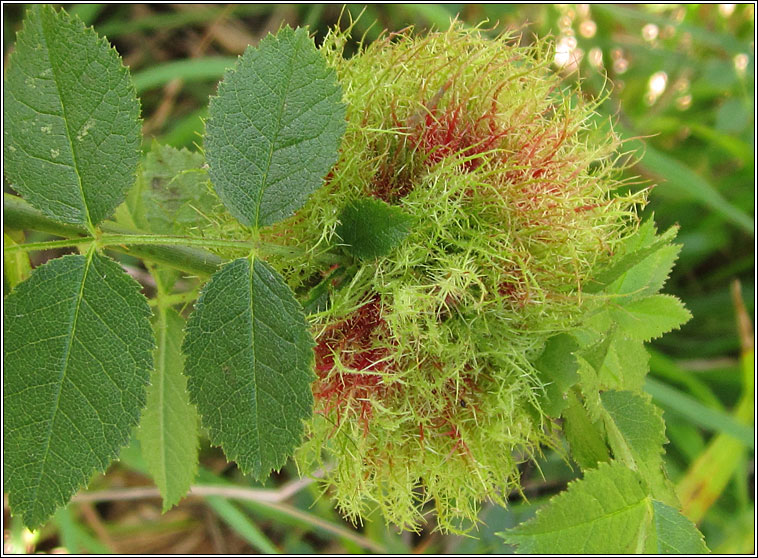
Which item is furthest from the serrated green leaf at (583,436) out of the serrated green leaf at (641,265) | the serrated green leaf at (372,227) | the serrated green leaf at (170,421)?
the serrated green leaf at (170,421)

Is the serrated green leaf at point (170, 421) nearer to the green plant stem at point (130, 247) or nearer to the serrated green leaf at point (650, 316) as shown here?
the green plant stem at point (130, 247)

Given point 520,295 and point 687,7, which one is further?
point 687,7

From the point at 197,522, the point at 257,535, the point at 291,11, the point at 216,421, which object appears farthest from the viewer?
the point at 291,11

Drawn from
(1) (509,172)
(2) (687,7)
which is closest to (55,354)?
→ (1) (509,172)

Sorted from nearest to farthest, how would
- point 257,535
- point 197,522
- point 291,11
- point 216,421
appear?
point 216,421 < point 257,535 < point 197,522 < point 291,11

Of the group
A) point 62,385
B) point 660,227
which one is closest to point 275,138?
point 62,385

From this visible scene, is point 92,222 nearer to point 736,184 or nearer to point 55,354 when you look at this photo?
point 55,354

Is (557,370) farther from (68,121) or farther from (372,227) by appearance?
(68,121)
